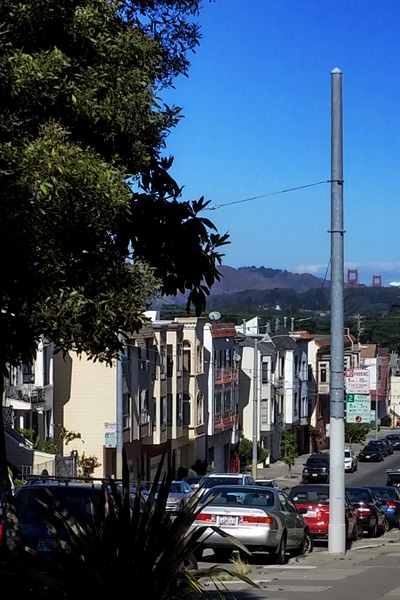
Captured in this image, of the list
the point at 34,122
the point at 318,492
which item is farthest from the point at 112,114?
the point at 318,492

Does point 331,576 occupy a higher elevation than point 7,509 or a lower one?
lower

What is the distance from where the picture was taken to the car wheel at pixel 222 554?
63.4 feet

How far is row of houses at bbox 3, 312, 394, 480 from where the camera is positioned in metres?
47.7

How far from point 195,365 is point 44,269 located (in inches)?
2257

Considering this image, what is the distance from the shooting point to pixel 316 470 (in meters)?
63.2

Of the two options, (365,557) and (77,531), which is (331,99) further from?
(77,531)

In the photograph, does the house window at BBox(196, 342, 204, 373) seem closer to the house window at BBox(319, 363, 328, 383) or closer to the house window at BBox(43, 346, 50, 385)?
the house window at BBox(43, 346, 50, 385)

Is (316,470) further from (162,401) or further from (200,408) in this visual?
(162,401)

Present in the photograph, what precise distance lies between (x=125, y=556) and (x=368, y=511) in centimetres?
2064

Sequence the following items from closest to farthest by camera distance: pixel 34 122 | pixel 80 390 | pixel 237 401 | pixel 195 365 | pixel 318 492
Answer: pixel 34 122
pixel 318 492
pixel 80 390
pixel 195 365
pixel 237 401

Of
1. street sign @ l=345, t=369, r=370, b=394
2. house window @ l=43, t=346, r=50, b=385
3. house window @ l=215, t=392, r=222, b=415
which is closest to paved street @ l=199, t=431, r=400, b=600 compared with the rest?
street sign @ l=345, t=369, r=370, b=394

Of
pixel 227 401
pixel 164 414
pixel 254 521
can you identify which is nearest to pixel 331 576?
pixel 254 521

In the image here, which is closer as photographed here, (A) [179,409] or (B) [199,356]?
(A) [179,409]

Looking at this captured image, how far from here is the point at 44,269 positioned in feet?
24.8
